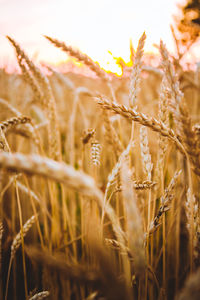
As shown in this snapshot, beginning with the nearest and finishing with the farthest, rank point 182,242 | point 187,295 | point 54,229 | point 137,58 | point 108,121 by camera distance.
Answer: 1. point 187,295
2. point 137,58
3. point 108,121
4. point 54,229
5. point 182,242

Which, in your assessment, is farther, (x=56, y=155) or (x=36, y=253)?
(x=56, y=155)

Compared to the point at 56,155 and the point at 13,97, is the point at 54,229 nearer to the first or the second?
the point at 56,155

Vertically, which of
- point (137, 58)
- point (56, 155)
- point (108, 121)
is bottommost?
point (56, 155)

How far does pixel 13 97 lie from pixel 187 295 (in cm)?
260

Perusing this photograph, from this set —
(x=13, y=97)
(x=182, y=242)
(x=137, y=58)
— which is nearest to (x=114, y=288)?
(x=137, y=58)

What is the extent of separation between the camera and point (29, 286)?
1.06 meters

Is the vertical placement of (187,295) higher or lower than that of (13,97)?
lower

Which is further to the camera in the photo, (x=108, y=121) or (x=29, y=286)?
(x=29, y=286)

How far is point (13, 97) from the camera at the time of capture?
8.09 ft

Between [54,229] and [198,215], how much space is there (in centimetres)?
64

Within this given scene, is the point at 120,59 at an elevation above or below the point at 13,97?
below

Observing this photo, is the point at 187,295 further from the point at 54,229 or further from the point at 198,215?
the point at 54,229

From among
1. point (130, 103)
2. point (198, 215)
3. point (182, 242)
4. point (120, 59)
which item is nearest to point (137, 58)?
point (130, 103)

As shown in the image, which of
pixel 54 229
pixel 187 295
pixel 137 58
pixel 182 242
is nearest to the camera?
pixel 187 295
